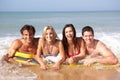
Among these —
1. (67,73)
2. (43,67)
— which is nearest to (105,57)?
(67,73)

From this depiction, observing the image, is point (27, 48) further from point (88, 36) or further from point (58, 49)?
point (88, 36)

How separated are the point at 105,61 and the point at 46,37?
1.13 meters

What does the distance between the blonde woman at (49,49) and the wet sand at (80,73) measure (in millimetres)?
135

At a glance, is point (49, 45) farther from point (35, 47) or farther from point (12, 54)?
point (12, 54)

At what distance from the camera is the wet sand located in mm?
4500

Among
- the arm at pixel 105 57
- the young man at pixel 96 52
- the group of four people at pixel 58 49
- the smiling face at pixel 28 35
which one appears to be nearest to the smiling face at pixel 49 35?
the group of four people at pixel 58 49

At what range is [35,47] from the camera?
16.9 ft

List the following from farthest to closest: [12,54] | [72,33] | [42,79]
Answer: [12,54] → [72,33] → [42,79]

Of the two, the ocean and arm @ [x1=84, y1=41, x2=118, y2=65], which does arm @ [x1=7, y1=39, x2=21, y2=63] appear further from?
the ocean

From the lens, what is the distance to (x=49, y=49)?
5.01 metres

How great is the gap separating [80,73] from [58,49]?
Answer: 0.58 m

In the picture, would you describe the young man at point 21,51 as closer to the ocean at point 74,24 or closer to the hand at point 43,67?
the hand at point 43,67

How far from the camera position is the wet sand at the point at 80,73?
4.50 meters

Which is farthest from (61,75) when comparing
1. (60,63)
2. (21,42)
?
(21,42)
